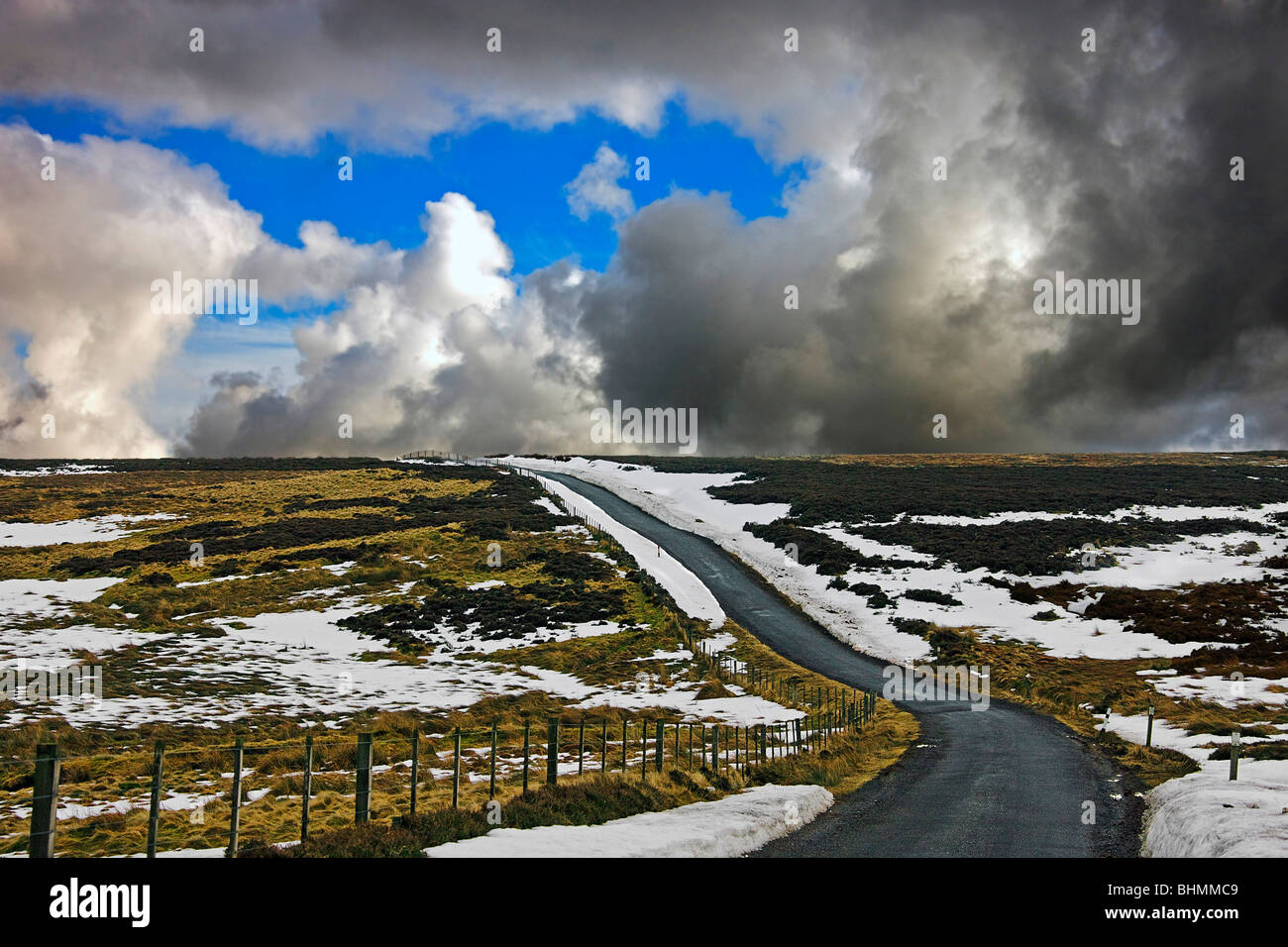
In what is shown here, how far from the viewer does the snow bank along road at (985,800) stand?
12023 millimetres

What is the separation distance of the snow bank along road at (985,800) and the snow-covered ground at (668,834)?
35 cm

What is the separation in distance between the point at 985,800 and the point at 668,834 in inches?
300

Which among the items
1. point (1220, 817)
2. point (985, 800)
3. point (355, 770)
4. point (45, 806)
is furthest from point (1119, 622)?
point (45, 806)

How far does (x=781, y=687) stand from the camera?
34875 mm

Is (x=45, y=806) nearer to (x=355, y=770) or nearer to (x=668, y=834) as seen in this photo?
(x=668, y=834)

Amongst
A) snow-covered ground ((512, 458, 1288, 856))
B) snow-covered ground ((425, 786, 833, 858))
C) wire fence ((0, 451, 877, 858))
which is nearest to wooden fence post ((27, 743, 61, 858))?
wire fence ((0, 451, 877, 858))

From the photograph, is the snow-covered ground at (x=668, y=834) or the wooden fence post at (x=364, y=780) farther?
the wooden fence post at (x=364, y=780)

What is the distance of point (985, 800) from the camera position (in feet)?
51.5

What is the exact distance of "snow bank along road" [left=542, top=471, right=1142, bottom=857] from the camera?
39.4 feet

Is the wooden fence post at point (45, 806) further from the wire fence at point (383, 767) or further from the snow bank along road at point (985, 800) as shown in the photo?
the snow bank along road at point (985, 800)

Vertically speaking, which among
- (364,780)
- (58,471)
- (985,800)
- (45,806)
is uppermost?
(58,471)

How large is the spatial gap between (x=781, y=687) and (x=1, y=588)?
43322 millimetres

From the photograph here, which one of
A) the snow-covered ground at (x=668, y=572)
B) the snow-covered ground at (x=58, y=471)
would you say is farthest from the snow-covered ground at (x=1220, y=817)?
the snow-covered ground at (x=58, y=471)
